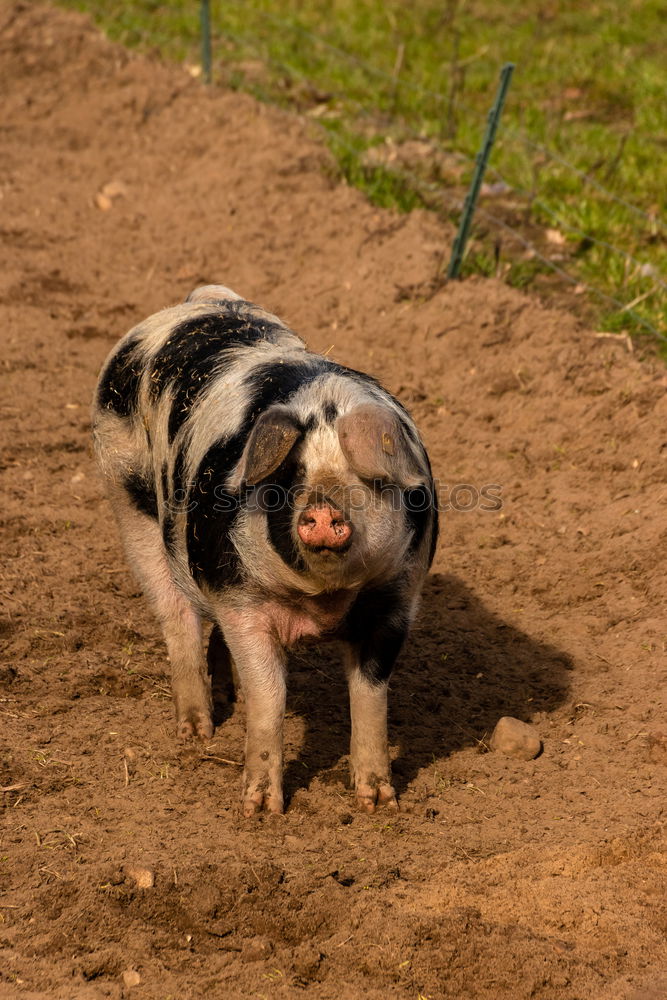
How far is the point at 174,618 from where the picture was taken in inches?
214

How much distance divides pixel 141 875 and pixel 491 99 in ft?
30.4

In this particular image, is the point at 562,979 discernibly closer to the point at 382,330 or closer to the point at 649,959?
the point at 649,959

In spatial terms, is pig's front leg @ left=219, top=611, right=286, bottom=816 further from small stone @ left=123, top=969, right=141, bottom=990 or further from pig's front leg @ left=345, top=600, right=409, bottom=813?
small stone @ left=123, top=969, right=141, bottom=990

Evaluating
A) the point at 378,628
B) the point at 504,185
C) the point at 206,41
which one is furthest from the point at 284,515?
the point at 206,41

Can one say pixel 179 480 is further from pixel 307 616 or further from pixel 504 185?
pixel 504 185

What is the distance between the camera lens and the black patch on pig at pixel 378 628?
446cm

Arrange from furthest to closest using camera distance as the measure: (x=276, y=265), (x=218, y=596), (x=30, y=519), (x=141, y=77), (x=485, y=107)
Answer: (x=141, y=77), (x=485, y=107), (x=276, y=265), (x=30, y=519), (x=218, y=596)

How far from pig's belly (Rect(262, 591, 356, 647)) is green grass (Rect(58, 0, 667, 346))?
410 centimetres

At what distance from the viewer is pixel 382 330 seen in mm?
8609

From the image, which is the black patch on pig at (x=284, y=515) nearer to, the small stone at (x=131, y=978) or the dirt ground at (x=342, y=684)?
the dirt ground at (x=342, y=684)

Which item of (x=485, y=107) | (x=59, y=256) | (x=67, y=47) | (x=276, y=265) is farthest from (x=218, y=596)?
(x=67, y=47)

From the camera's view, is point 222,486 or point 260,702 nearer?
point 222,486

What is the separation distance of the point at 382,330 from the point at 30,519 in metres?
3.05

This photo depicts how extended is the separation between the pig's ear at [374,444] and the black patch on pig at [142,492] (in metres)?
1.49
